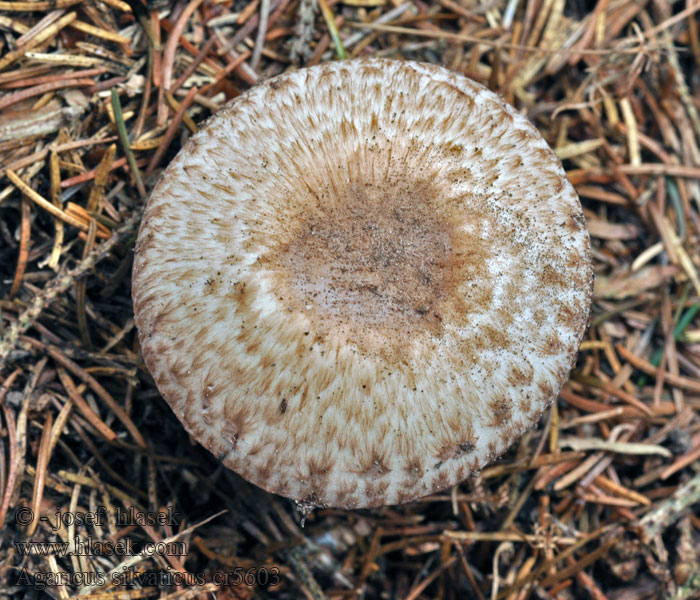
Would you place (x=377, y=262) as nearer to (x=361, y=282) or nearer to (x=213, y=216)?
(x=361, y=282)

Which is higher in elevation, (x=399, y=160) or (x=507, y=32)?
(x=507, y=32)

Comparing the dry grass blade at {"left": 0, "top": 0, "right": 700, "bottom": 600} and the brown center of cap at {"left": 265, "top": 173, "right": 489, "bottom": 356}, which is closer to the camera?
the brown center of cap at {"left": 265, "top": 173, "right": 489, "bottom": 356}

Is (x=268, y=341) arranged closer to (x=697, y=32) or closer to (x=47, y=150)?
(x=47, y=150)

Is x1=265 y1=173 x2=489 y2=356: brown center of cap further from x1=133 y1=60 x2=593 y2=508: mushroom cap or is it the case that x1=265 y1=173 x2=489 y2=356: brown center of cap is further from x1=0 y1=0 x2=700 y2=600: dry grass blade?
x1=0 y1=0 x2=700 y2=600: dry grass blade

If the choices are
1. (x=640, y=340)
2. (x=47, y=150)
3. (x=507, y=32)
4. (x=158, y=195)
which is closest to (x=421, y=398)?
(x=158, y=195)

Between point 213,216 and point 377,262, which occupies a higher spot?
point 213,216

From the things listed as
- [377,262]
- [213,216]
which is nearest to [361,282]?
[377,262]

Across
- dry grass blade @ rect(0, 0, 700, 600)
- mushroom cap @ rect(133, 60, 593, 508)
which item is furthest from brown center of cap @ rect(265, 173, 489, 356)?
dry grass blade @ rect(0, 0, 700, 600)
